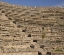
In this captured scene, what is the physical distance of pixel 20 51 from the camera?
2319cm

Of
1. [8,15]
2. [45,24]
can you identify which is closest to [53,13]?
[45,24]

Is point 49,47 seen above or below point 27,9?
below

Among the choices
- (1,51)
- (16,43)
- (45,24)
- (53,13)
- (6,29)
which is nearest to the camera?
(1,51)

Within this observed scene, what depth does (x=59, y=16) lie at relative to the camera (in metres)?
37.7

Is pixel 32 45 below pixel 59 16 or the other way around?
below

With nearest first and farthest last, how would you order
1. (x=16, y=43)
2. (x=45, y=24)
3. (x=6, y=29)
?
(x=16, y=43), (x=6, y=29), (x=45, y=24)

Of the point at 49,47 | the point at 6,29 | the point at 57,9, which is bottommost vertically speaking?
the point at 49,47

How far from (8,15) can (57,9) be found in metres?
7.72

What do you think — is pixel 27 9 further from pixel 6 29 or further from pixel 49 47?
pixel 49 47

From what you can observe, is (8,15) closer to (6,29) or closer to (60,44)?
(6,29)

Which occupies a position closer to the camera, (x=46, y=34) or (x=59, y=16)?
(x=46, y=34)

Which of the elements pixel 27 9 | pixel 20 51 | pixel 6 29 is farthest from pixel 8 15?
pixel 20 51

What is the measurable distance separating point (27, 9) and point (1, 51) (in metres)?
17.8

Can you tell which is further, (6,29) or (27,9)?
(27,9)
